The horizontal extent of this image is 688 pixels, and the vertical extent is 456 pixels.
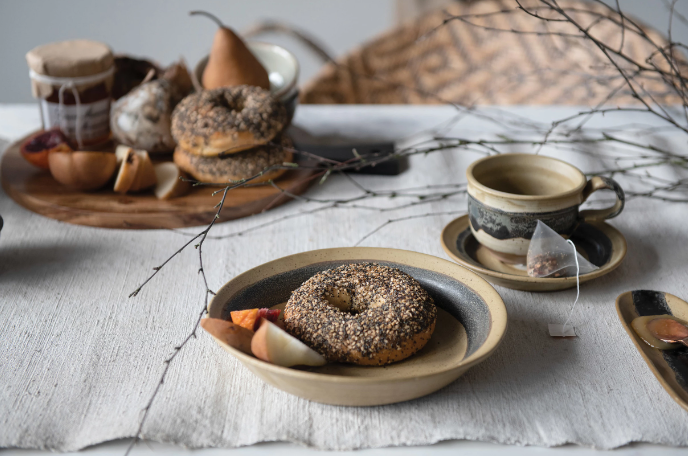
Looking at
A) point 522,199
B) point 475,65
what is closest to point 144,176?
point 522,199

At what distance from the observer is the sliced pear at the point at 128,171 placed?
111 cm

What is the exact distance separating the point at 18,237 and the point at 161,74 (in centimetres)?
52

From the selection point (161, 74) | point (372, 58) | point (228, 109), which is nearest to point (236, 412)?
point (228, 109)

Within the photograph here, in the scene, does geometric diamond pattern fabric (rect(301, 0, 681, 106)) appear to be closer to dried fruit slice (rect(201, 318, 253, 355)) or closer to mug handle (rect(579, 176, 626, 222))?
mug handle (rect(579, 176, 626, 222))

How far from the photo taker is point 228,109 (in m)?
1.18

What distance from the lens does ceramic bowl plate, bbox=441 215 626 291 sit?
818 millimetres

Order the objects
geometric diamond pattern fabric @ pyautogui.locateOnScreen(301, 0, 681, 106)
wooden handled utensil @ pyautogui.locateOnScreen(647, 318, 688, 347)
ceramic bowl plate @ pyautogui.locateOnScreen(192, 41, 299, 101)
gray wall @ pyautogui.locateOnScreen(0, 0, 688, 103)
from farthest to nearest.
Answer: gray wall @ pyautogui.locateOnScreen(0, 0, 688, 103) → geometric diamond pattern fabric @ pyautogui.locateOnScreen(301, 0, 681, 106) → ceramic bowl plate @ pyautogui.locateOnScreen(192, 41, 299, 101) → wooden handled utensil @ pyautogui.locateOnScreen(647, 318, 688, 347)

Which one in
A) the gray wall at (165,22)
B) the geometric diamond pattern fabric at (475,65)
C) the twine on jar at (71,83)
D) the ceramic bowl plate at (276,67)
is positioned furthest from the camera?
the gray wall at (165,22)

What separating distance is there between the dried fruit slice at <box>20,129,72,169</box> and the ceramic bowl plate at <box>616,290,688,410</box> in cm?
107

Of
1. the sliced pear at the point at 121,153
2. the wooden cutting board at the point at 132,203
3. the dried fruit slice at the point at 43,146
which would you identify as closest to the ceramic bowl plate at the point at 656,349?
the wooden cutting board at the point at 132,203

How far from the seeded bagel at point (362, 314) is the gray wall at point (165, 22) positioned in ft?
8.47

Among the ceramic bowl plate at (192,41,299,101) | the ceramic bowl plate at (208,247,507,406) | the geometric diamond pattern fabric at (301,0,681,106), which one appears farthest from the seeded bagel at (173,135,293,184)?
the geometric diamond pattern fabric at (301,0,681,106)

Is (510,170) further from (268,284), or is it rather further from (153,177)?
(153,177)

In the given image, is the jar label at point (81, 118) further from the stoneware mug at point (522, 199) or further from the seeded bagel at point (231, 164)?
the stoneware mug at point (522, 199)
